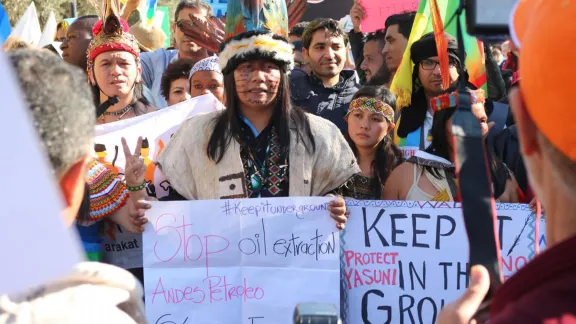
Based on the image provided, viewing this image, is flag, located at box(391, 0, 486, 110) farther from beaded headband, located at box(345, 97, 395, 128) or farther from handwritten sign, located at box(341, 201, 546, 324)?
handwritten sign, located at box(341, 201, 546, 324)

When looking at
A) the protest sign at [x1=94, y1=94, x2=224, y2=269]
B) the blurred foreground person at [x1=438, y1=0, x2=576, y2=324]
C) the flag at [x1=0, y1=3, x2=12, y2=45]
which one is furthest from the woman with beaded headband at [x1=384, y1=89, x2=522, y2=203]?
the flag at [x1=0, y1=3, x2=12, y2=45]

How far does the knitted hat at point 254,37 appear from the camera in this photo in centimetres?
434

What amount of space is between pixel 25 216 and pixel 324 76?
Answer: 566 cm

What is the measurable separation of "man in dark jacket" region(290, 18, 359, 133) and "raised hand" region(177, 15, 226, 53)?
0.66 meters

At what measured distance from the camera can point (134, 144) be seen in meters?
5.00

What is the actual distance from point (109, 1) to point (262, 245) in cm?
243

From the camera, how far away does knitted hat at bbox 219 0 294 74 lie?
4.34m

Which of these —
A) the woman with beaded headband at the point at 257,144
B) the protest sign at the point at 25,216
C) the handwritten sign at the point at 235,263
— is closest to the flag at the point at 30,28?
the woman with beaded headband at the point at 257,144

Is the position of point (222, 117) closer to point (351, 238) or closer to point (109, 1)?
point (351, 238)

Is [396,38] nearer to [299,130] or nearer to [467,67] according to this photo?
[467,67]

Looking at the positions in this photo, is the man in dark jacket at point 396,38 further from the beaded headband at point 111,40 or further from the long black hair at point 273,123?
the long black hair at point 273,123

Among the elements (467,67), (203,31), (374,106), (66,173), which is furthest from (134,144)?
(66,173)

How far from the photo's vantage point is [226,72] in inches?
173

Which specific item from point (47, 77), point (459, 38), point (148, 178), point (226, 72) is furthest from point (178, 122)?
point (47, 77)
